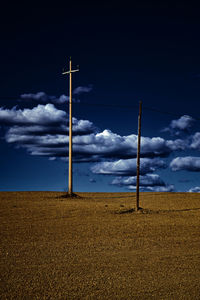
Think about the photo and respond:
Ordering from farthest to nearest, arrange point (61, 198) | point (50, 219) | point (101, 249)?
point (61, 198) → point (50, 219) → point (101, 249)

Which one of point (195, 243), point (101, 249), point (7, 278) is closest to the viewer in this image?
point (7, 278)

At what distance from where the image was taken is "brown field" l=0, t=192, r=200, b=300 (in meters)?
6.77

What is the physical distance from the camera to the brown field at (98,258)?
6.77 m

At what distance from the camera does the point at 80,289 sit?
6.79 m

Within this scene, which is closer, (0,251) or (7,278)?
(7,278)

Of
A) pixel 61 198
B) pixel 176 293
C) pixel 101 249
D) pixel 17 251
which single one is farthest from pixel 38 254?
pixel 61 198

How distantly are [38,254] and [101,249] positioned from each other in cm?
211

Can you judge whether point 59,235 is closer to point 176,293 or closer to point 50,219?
point 50,219

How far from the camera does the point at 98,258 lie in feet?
31.2

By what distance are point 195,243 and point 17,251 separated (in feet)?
22.0

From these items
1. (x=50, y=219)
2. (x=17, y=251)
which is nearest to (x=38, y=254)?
(x=17, y=251)

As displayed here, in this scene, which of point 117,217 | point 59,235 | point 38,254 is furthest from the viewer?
point 117,217

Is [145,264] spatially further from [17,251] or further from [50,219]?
[50,219]

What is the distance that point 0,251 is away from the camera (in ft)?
34.0
